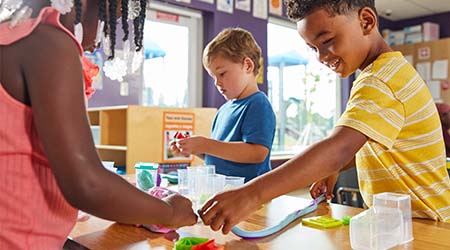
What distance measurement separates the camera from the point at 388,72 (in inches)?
35.3

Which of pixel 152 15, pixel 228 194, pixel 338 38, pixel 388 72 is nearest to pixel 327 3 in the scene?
pixel 338 38

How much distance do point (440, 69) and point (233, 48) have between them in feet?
13.7

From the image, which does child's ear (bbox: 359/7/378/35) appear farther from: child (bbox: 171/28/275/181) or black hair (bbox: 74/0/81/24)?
black hair (bbox: 74/0/81/24)

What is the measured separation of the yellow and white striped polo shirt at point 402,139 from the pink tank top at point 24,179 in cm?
56

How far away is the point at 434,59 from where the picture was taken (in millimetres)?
4918

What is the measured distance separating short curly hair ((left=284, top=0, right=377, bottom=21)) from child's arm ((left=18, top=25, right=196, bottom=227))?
0.61 m

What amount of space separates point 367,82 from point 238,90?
0.75m

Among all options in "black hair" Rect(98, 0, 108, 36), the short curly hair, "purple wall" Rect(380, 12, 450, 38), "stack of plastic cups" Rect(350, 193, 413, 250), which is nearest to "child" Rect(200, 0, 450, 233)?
the short curly hair

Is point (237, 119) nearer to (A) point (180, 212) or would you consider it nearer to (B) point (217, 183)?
(B) point (217, 183)

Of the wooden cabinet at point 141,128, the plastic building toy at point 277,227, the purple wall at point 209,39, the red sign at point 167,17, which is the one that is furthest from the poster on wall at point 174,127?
the plastic building toy at point 277,227

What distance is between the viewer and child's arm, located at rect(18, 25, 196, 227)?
485 millimetres

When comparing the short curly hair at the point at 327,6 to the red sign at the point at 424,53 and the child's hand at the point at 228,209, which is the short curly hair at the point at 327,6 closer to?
the child's hand at the point at 228,209

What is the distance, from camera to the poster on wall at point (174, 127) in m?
2.84

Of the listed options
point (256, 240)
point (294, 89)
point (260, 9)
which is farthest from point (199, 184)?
point (294, 89)
